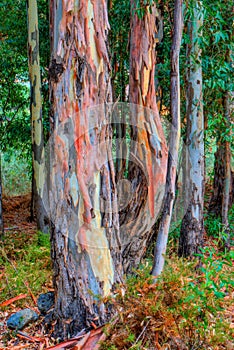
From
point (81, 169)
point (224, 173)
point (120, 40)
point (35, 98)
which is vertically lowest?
point (81, 169)

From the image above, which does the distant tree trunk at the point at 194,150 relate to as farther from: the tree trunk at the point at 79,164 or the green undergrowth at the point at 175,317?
the green undergrowth at the point at 175,317

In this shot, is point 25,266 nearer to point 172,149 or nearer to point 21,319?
point 21,319

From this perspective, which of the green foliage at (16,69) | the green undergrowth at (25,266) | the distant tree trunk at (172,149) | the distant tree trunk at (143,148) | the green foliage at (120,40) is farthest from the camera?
the green foliage at (16,69)

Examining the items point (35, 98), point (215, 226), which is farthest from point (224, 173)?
point (35, 98)

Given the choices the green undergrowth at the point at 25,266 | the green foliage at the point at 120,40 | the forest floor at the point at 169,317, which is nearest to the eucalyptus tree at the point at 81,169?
the forest floor at the point at 169,317

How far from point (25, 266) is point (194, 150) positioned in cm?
274

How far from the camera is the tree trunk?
2773mm

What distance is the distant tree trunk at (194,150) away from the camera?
201 inches

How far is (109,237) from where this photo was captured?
2.89 metres

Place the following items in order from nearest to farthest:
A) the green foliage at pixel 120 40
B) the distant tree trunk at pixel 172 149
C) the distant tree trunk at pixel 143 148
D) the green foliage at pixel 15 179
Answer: the distant tree trunk at pixel 172 149, the distant tree trunk at pixel 143 148, the green foliage at pixel 120 40, the green foliage at pixel 15 179

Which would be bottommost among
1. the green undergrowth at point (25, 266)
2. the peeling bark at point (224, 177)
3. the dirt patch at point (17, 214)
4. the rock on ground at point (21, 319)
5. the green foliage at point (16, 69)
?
the rock on ground at point (21, 319)

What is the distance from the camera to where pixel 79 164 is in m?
2.79

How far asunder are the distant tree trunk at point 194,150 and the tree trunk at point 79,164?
2.54m

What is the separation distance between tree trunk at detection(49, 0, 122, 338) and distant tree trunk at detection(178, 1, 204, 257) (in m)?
2.54
